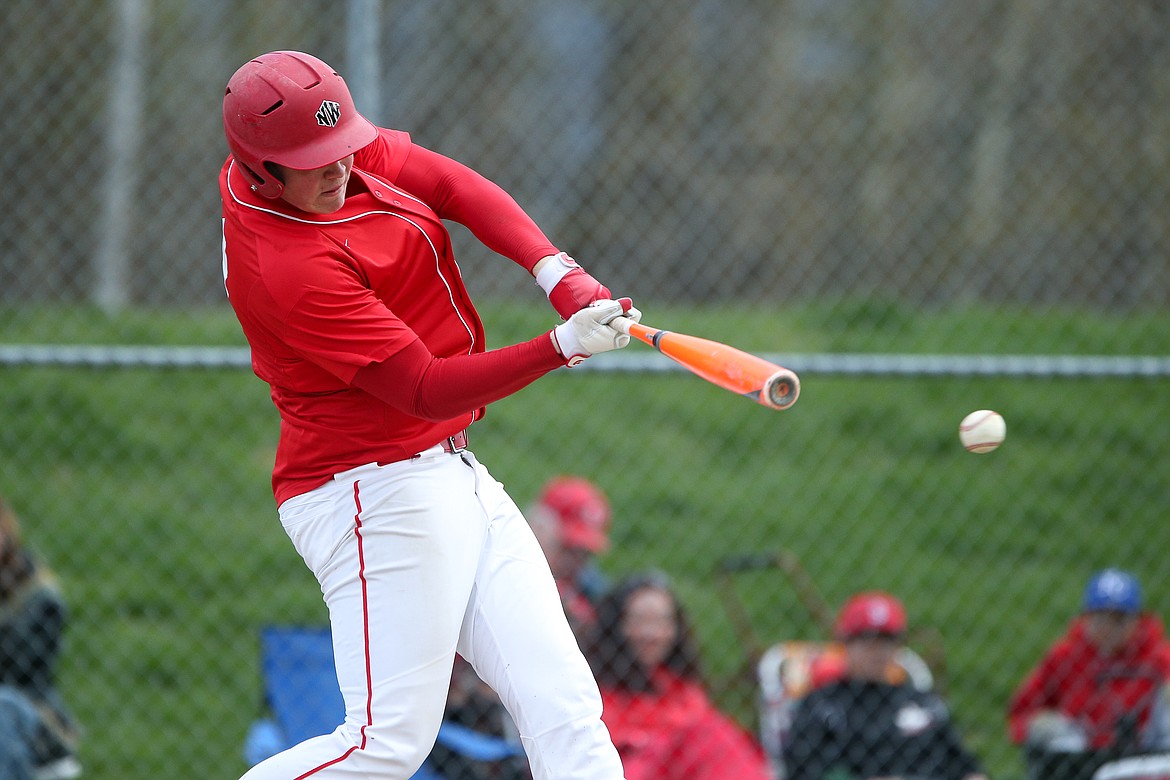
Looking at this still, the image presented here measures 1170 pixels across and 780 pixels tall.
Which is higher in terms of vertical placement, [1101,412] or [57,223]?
[57,223]

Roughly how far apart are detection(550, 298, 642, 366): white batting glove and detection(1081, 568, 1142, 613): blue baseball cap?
3.08 meters

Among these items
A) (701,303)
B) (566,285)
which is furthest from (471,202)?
(701,303)

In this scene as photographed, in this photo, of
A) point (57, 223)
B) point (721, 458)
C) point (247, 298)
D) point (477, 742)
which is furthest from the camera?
point (721, 458)

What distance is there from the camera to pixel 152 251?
18.9 feet

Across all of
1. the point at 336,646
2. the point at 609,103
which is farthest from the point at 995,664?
the point at 336,646

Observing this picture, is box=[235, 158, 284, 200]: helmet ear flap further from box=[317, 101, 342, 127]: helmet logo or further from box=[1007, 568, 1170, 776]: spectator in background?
box=[1007, 568, 1170, 776]: spectator in background

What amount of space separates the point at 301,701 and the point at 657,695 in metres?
1.22

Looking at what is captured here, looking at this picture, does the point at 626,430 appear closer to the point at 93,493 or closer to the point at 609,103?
the point at 609,103

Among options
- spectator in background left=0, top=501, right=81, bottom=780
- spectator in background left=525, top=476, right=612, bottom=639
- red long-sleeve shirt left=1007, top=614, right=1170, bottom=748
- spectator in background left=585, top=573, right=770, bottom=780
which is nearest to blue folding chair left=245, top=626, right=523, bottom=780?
spectator in background left=585, top=573, right=770, bottom=780

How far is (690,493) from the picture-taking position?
20.5 feet

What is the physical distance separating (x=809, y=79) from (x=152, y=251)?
3482mm

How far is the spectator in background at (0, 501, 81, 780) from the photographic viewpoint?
4062mm

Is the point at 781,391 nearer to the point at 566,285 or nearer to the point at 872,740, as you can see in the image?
the point at 566,285

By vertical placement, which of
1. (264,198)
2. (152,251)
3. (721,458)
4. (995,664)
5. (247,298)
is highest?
(264,198)
